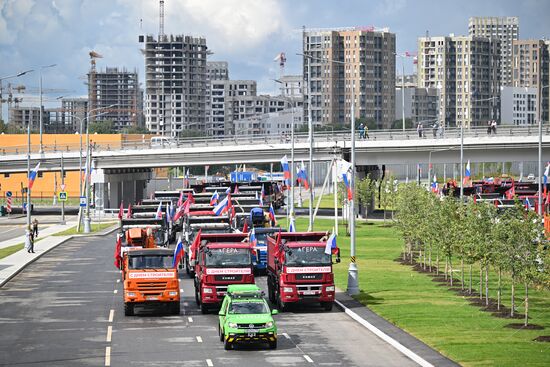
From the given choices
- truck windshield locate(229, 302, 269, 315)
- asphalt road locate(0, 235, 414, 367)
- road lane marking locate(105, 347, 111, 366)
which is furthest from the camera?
truck windshield locate(229, 302, 269, 315)

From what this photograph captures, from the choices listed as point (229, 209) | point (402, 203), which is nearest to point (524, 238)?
point (402, 203)

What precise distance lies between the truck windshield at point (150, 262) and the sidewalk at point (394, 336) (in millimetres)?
6631

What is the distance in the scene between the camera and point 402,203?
68.5 metres

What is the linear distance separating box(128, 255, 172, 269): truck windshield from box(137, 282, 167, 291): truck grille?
27.6 inches

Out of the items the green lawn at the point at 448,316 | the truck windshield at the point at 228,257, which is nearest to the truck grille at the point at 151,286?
the truck windshield at the point at 228,257

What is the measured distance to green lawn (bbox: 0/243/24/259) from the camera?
7100 centimetres

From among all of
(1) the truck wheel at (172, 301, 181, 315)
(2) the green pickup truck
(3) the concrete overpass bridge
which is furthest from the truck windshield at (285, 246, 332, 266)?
(3) the concrete overpass bridge

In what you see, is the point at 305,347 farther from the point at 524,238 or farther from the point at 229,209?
the point at 229,209

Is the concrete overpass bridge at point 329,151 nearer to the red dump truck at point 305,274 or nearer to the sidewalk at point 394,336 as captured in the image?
the sidewalk at point 394,336

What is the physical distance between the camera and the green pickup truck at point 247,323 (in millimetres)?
33000

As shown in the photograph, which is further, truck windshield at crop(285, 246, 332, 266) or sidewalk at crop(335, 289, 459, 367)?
truck windshield at crop(285, 246, 332, 266)

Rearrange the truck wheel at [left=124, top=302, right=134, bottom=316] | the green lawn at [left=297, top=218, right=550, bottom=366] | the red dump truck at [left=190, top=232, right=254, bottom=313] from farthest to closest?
the red dump truck at [left=190, top=232, right=254, bottom=313] < the truck wheel at [left=124, top=302, right=134, bottom=316] < the green lawn at [left=297, top=218, right=550, bottom=366]

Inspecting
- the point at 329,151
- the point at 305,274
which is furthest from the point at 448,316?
the point at 329,151

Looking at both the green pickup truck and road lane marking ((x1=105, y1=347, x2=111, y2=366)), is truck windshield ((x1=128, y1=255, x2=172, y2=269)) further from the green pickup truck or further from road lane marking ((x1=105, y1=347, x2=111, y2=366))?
road lane marking ((x1=105, y1=347, x2=111, y2=366))
